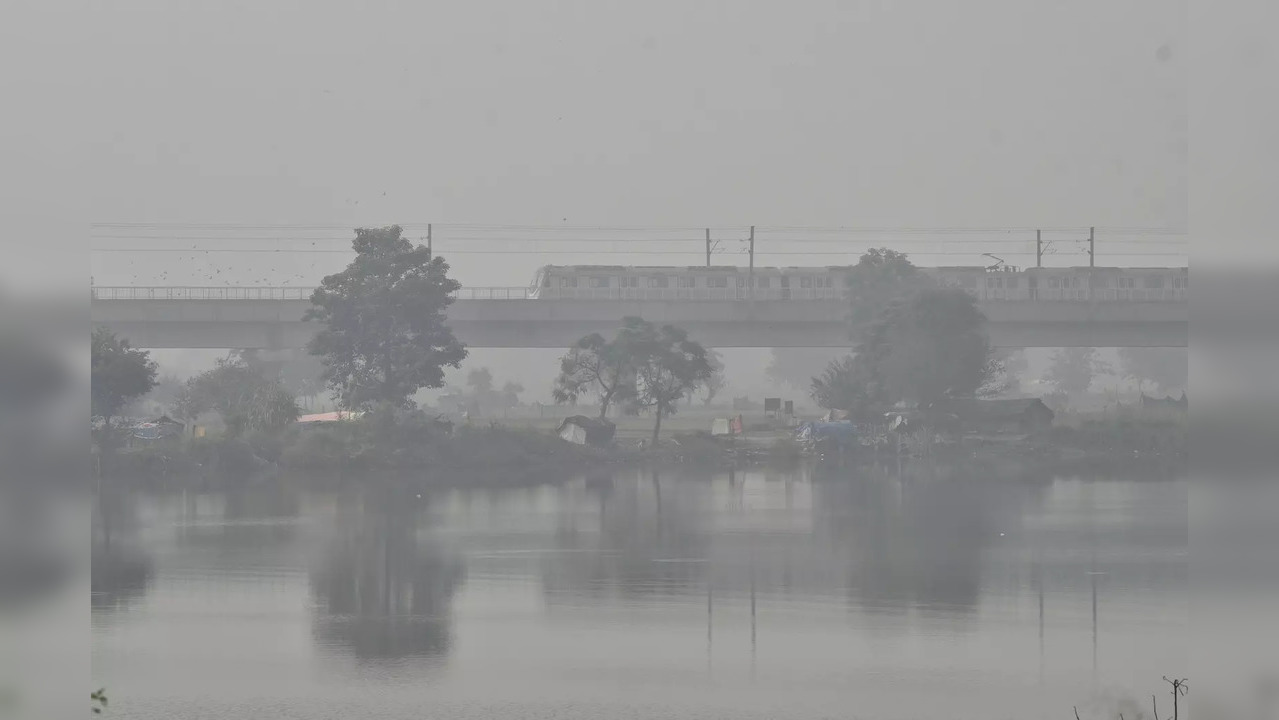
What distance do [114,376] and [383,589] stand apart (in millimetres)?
14411

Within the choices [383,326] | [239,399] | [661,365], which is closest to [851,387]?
[661,365]

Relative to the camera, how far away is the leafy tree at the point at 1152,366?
6272 cm

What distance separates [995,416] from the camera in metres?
30.9

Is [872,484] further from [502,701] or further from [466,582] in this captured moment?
[502,701]

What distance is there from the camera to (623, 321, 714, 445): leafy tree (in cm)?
2977

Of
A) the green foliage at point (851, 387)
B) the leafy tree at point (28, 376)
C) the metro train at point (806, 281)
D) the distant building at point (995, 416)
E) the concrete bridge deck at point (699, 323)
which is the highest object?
the metro train at point (806, 281)

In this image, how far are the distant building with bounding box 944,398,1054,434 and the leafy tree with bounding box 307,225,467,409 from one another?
11.6 m

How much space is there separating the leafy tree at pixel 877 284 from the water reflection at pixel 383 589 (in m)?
17.6

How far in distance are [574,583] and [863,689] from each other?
488 cm

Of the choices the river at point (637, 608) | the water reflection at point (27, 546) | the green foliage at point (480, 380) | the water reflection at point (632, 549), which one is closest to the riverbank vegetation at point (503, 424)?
the river at point (637, 608)

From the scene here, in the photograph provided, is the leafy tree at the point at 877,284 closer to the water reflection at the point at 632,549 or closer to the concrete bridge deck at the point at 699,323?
the concrete bridge deck at the point at 699,323

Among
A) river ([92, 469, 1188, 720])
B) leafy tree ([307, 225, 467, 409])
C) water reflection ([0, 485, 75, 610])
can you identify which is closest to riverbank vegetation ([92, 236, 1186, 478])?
leafy tree ([307, 225, 467, 409])

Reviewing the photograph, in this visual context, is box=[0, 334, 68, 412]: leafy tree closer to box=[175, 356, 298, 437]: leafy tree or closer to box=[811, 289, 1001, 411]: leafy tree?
box=[175, 356, 298, 437]: leafy tree

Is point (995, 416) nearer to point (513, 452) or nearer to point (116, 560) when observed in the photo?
point (513, 452)
